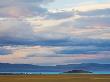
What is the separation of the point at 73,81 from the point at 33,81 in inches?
242

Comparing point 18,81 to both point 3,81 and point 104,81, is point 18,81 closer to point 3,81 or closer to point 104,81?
point 3,81

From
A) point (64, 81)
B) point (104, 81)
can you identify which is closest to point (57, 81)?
point (64, 81)

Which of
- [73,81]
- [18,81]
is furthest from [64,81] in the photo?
[18,81]

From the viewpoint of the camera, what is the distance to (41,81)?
8012cm

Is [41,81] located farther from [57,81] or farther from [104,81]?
[104,81]

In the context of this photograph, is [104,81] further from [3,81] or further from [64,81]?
[3,81]

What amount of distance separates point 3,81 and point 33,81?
450 cm

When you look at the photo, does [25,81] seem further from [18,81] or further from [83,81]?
[83,81]

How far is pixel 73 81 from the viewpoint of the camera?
79188mm

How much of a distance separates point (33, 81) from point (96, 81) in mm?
9554

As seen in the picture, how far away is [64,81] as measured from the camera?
79.7 meters

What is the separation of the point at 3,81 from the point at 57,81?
8099 mm

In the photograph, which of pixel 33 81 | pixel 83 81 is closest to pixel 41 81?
pixel 33 81

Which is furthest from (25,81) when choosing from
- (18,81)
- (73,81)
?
(73,81)
